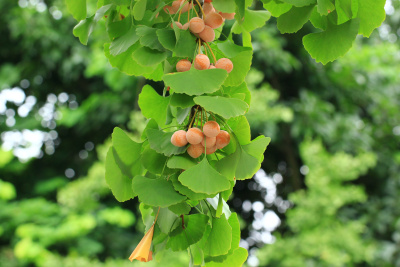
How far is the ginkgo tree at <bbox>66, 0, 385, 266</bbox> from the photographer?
1.10 feet

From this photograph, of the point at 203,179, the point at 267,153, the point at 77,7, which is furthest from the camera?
the point at 267,153

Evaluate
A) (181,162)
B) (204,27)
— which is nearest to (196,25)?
(204,27)

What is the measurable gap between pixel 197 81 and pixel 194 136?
41 millimetres

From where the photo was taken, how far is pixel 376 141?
361cm

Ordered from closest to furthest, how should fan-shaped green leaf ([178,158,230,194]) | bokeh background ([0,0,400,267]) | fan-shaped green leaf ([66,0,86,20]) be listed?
fan-shaped green leaf ([178,158,230,194]) → fan-shaped green leaf ([66,0,86,20]) → bokeh background ([0,0,400,267])

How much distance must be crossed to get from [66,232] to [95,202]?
28 cm

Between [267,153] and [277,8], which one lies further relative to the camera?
[267,153]

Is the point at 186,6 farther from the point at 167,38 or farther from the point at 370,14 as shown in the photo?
the point at 370,14

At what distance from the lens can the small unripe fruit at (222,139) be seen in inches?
14.1

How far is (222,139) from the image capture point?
1.18 feet

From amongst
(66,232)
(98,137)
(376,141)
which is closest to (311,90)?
(376,141)

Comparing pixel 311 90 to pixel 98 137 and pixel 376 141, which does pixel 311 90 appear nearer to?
pixel 376 141

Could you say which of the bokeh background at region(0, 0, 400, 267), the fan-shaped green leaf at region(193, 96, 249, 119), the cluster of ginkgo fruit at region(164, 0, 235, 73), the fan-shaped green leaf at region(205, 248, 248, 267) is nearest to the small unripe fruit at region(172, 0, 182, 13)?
the cluster of ginkgo fruit at region(164, 0, 235, 73)

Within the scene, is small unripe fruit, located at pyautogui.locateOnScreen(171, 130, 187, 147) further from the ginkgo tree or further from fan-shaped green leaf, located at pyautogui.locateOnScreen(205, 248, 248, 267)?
fan-shaped green leaf, located at pyautogui.locateOnScreen(205, 248, 248, 267)
